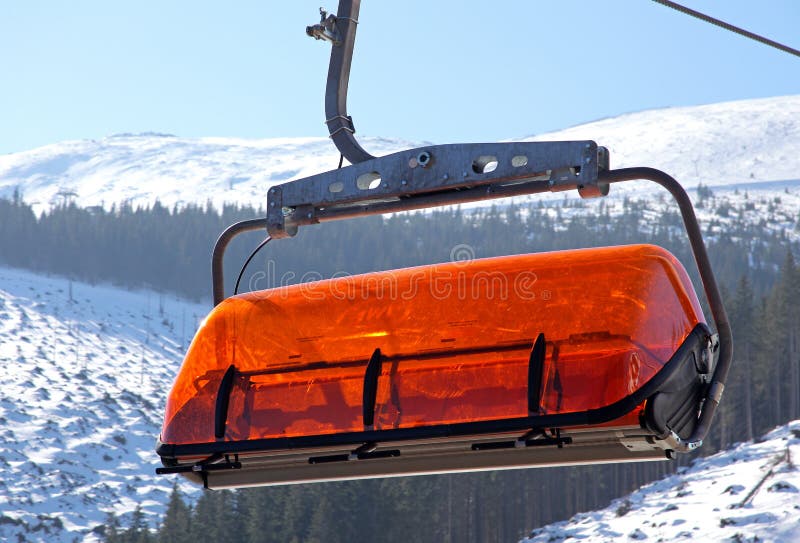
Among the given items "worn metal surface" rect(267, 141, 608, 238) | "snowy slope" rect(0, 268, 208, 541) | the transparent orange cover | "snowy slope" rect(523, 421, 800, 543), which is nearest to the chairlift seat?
the transparent orange cover

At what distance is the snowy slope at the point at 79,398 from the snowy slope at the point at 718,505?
41.1 metres

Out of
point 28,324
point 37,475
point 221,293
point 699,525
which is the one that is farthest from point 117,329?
point 221,293

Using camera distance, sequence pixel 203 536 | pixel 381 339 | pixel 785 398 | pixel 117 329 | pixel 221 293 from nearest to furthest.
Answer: pixel 381 339, pixel 221 293, pixel 203 536, pixel 785 398, pixel 117 329

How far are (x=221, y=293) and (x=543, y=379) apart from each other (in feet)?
4.64

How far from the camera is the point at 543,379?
3.03 meters

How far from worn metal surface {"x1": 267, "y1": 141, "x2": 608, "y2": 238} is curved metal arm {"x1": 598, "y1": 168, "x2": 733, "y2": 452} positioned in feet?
0.42

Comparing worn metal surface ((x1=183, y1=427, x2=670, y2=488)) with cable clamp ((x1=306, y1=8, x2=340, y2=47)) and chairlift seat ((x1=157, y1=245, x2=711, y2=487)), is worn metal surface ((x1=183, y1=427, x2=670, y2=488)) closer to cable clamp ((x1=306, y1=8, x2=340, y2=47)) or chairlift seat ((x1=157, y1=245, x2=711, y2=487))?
chairlift seat ((x1=157, y1=245, x2=711, y2=487))

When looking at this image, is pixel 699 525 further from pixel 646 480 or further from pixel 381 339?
pixel 381 339

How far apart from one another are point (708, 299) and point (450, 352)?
71cm

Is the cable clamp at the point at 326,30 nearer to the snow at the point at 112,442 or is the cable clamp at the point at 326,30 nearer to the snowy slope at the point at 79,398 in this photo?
the snow at the point at 112,442

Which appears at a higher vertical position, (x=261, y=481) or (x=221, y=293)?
(x=221, y=293)

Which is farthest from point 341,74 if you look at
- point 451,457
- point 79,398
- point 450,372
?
point 79,398

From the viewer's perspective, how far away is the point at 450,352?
3189mm

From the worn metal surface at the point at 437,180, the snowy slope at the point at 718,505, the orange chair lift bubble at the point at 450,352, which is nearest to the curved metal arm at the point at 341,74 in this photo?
the orange chair lift bubble at the point at 450,352
